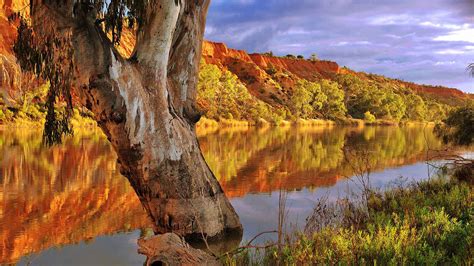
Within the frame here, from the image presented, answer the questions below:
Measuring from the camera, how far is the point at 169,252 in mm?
3699

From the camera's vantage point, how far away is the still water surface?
19.4ft

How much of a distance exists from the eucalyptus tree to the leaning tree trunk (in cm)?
1

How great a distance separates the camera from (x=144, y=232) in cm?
662

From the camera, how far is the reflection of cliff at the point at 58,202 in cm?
623

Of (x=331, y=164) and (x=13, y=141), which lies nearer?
(x=331, y=164)

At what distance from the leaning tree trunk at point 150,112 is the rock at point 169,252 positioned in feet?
6.52

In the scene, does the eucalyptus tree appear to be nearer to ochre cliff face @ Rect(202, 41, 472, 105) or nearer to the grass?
the grass

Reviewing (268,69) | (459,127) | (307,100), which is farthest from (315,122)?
(459,127)

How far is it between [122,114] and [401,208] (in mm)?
3996

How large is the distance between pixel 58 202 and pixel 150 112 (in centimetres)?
376

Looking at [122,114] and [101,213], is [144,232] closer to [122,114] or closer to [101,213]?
[101,213]

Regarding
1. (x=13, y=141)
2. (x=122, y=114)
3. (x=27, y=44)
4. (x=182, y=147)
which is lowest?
(x=13, y=141)

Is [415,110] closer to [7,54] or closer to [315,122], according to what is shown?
[315,122]

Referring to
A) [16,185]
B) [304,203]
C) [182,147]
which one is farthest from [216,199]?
[16,185]
